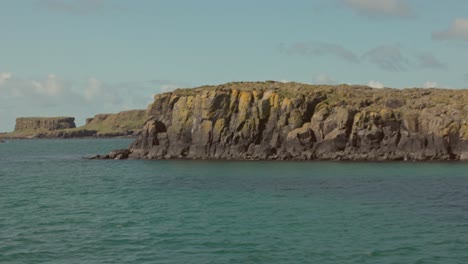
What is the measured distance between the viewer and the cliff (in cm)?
11100

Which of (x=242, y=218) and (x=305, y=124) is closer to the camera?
→ (x=242, y=218)

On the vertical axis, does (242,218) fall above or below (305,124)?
below

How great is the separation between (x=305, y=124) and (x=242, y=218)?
73765mm

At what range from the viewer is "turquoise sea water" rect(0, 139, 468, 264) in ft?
115

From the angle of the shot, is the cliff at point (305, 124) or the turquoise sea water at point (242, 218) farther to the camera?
the cliff at point (305, 124)

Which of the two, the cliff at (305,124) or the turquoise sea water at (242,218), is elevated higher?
the cliff at (305,124)

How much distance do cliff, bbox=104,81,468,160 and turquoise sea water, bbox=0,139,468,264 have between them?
79.4 feet

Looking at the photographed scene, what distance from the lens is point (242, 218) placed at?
4722 cm

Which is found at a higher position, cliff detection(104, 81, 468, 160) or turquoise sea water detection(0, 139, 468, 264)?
cliff detection(104, 81, 468, 160)

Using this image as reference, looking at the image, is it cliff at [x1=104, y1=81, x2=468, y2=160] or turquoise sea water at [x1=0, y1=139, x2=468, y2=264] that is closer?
turquoise sea water at [x1=0, y1=139, x2=468, y2=264]

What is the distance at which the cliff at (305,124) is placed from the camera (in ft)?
364

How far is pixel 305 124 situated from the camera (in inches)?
4695

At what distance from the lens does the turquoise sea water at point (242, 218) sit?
35.0 meters

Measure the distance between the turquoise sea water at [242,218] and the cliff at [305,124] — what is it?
24212 millimetres
